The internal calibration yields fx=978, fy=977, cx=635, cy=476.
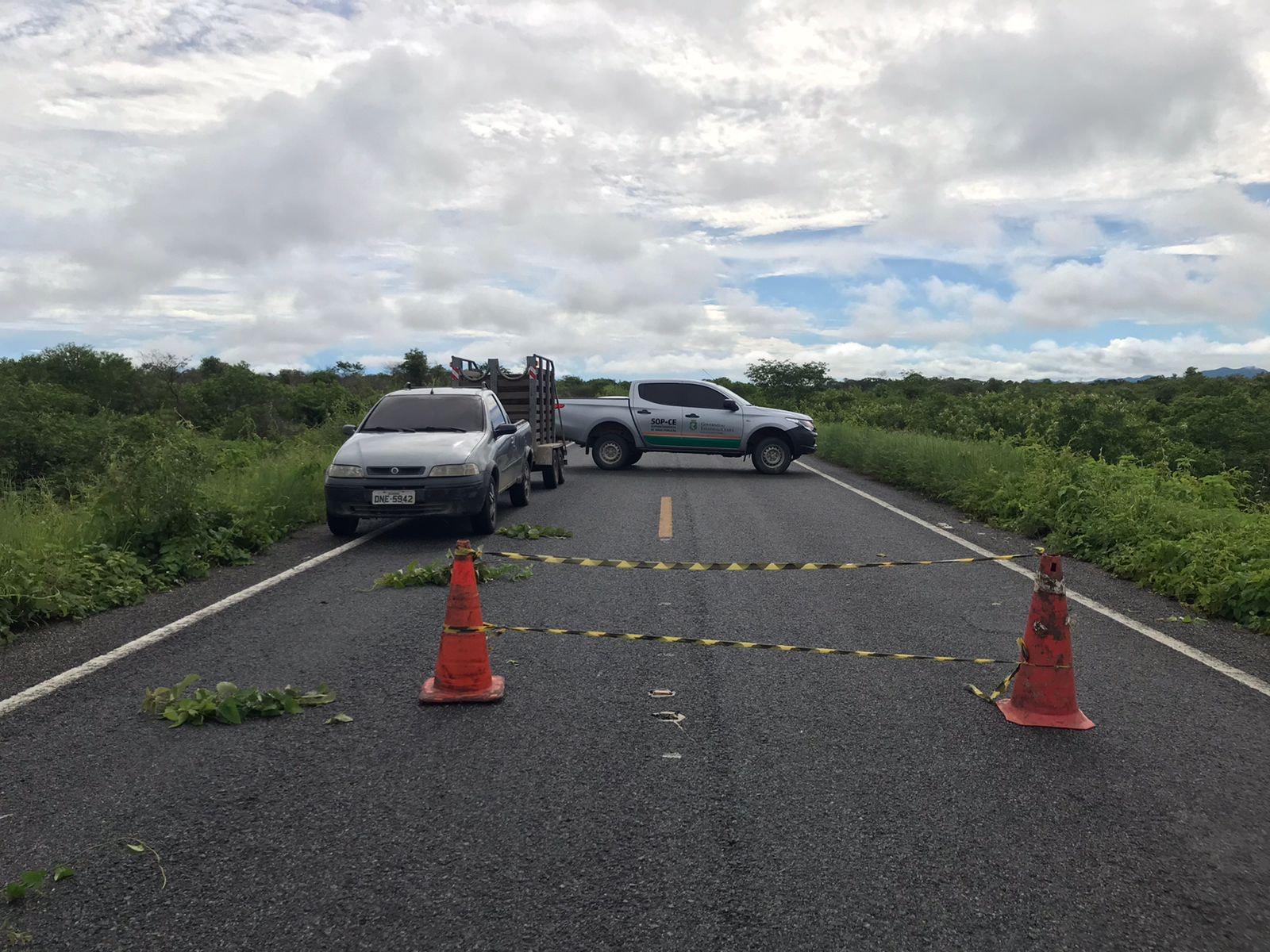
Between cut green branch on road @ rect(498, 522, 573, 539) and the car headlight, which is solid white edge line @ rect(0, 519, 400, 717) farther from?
cut green branch on road @ rect(498, 522, 573, 539)

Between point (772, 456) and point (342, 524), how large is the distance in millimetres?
11300

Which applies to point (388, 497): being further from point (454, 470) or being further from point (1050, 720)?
point (1050, 720)

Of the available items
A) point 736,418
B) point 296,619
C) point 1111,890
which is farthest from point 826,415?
point 1111,890

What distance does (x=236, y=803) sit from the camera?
3.79 metres

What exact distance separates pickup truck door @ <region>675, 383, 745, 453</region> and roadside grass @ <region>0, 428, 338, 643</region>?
33.5ft

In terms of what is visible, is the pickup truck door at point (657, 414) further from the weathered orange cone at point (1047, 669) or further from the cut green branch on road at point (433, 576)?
the weathered orange cone at point (1047, 669)

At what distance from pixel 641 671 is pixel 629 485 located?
11.7 m

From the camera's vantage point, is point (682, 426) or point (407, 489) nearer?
point (407, 489)

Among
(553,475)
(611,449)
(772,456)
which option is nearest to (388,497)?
(553,475)

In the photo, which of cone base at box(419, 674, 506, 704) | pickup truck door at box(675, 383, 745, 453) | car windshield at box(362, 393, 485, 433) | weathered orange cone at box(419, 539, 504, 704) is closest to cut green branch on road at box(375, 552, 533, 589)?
weathered orange cone at box(419, 539, 504, 704)

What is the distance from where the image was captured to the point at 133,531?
905 centimetres

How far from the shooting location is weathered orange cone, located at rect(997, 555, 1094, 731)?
4.80m

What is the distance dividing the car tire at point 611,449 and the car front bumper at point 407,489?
10.6m

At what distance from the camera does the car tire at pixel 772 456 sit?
20141mm
